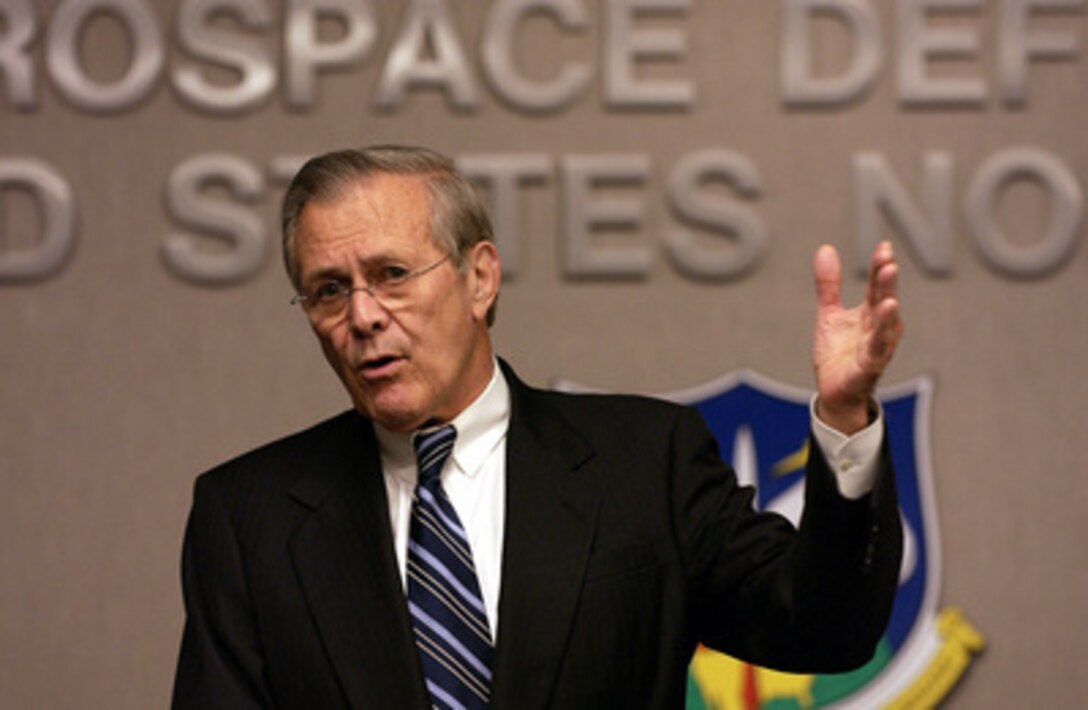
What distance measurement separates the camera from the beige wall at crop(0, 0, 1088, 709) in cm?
347

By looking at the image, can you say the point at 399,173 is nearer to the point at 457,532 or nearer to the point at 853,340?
the point at 457,532

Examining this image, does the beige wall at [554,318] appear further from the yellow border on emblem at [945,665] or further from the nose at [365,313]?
the nose at [365,313]

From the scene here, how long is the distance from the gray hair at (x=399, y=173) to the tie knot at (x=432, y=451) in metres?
0.20

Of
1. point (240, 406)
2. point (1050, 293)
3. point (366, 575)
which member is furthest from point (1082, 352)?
point (366, 575)

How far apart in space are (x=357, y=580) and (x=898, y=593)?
1.66 metres

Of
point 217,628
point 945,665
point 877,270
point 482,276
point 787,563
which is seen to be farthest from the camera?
point 945,665

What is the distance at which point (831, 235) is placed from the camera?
3467 mm

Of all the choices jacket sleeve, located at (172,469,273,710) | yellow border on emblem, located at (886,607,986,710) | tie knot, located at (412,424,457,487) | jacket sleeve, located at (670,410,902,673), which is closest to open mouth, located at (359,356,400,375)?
tie knot, located at (412,424,457,487)

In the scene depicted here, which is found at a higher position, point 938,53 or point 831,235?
point 938,53

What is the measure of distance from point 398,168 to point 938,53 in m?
1.66

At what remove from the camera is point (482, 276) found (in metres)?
2.24

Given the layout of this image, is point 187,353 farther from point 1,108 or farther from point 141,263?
point 1,108

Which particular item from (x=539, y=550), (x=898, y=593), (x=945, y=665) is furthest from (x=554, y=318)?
(x=539, y=550)

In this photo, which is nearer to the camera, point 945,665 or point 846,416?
point 846,416
